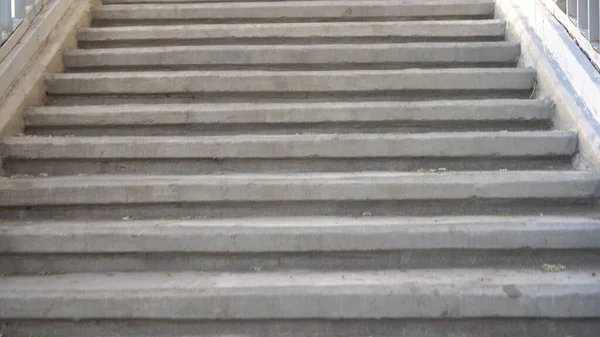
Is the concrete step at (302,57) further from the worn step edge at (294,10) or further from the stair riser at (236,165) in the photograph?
the stair riser at (236,165)

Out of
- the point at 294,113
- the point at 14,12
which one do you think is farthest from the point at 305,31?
the point at 14,12

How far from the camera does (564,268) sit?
2.35m

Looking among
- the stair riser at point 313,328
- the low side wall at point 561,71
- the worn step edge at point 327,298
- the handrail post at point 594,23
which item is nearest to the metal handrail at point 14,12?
the worn step edge at point 327,298

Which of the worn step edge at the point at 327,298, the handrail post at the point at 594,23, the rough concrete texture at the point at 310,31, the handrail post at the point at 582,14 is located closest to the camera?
the worn step edge at the point at 327,298

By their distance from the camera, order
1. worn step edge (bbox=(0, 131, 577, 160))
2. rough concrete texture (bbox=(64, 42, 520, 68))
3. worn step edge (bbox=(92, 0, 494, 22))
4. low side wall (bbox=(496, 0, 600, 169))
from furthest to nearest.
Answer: worn step edge (bbox=(92, 0, 494, 22))
rough concrete texture (bbox=(64, 42, 520, 68))
worn step edge (bbox=(0, 131, 577, 160))
low side wall (bbox=(496, 0, 600, 169))

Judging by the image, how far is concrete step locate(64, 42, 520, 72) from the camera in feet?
11.3

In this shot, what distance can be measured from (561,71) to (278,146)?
187 cm

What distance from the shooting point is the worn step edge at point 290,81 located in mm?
3225

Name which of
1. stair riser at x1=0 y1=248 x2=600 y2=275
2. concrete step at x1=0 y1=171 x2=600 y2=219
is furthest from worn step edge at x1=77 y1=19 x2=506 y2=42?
stair riser at x1=0 y1=248 x2=600 y2=275

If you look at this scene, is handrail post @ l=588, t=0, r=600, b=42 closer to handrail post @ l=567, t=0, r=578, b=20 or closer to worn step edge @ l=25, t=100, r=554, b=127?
handrail post @ l=567, t=0, r=578, b=20

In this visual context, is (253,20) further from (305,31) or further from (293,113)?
(293,113)

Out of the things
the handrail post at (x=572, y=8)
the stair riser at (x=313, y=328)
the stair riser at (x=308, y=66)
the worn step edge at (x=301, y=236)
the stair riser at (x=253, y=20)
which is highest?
the stair riser at (x=253, y=20)

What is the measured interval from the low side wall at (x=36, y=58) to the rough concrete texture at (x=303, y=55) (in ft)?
0.54

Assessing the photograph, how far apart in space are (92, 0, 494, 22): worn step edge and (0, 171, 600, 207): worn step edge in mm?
1816
